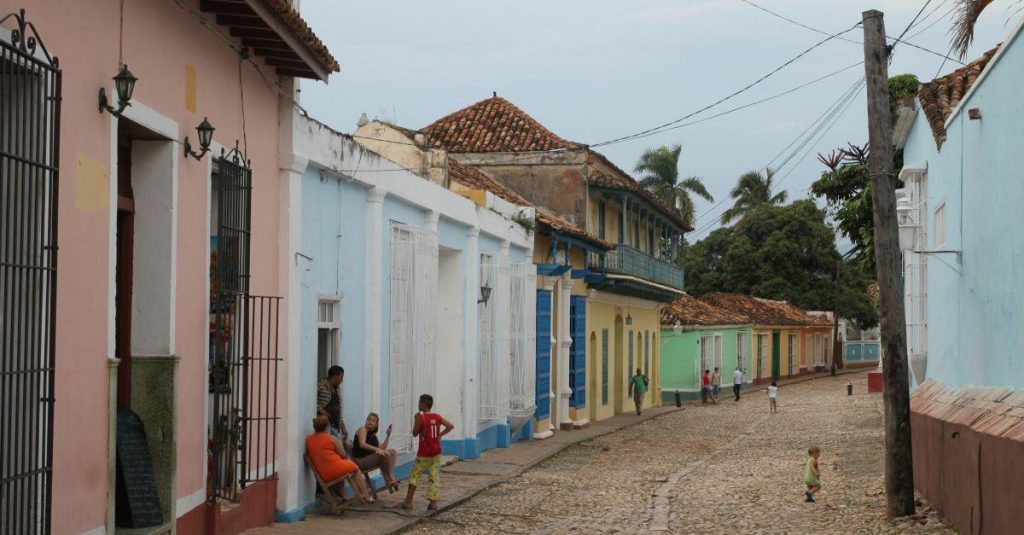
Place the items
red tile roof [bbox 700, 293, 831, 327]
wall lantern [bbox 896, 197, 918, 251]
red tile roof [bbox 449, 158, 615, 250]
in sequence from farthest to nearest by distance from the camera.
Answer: red tile roof [bbox 700, 293, 831, 327] → red tile roof [bbox 449, 158, 615, 250] → wall lantern [bbox 896, 197, 918, 251]

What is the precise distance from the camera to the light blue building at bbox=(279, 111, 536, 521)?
37.6 feet

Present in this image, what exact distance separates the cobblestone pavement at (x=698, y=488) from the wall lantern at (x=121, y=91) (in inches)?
217

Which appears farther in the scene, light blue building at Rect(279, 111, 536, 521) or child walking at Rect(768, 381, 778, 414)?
child walking at Rect(768, 381, 778, 414)

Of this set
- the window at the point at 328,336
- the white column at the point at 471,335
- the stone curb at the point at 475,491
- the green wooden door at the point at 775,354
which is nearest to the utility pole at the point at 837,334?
the green wooden door at the point at 775,354

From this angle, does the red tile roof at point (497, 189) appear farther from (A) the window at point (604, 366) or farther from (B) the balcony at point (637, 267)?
(A) the window at point (604, 366)

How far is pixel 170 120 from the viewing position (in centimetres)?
845

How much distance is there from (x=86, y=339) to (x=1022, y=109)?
22.8ft

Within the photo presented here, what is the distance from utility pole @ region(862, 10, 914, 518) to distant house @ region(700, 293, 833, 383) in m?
36.8

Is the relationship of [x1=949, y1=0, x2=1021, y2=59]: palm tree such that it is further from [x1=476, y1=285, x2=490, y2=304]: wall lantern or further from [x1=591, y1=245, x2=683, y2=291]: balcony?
[x1=591, y1=245, x2=683, y2=291]: balcony

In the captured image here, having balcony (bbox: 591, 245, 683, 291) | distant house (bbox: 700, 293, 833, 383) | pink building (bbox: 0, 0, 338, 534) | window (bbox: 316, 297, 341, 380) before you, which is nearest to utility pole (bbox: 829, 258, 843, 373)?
distant house (bbox: 700, 293, 833, 383)

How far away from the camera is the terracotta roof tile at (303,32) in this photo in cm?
911

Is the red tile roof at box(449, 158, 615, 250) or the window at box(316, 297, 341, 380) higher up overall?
the red tile roof at box(449, 158, 615, 250)

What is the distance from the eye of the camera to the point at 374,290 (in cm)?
1341

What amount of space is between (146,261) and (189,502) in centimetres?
175
